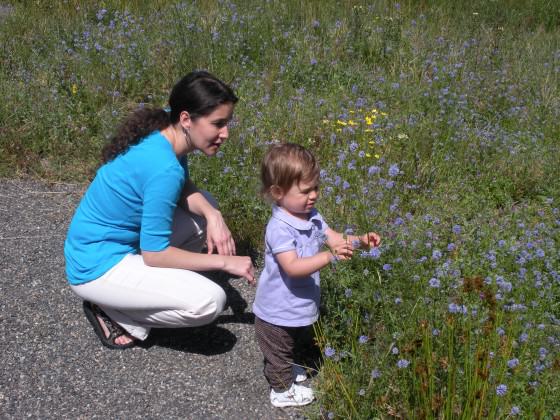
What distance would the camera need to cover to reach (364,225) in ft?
12.7

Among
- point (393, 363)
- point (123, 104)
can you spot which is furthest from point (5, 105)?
point (393, 363)

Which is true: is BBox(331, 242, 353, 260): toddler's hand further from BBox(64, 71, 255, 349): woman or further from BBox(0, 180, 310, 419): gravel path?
BBox(0, 180, 310, 419): gravel path

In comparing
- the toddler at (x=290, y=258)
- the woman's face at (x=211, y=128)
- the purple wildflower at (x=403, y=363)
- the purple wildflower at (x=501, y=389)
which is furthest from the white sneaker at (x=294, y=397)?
the woman's face at (x=211, y=128)

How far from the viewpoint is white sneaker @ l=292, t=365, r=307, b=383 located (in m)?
3.63

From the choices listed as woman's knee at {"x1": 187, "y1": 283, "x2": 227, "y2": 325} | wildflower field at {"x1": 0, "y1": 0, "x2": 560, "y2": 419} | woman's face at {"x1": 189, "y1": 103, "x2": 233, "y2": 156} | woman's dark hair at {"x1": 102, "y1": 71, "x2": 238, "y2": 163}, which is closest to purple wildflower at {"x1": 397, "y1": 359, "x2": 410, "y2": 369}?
wildflower field at {"x1": 0, "y1": 0, "x2": 560, "y2": 419}

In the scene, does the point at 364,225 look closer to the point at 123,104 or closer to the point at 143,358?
the point at 143,358

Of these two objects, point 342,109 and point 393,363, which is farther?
point 342,109

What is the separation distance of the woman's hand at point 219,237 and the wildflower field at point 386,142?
54 cm

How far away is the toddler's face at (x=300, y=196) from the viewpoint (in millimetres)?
3242

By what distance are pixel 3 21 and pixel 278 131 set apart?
3912 millimetres

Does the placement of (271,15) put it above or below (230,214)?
above

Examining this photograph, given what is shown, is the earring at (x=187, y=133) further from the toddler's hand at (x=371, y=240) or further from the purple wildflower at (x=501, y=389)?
the purple wildflower at (x=501, y=389)

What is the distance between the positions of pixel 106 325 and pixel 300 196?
57.2 inches

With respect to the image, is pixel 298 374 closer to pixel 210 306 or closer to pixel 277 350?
pixel 277 350
